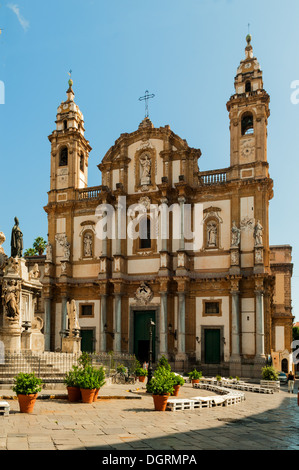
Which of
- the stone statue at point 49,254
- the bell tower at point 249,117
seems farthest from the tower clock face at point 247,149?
the stone statue at point 49,254

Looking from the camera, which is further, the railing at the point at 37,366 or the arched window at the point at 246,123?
the arched window at the point at 246,123

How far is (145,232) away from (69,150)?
9.90m

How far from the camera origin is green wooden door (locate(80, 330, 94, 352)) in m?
36.2

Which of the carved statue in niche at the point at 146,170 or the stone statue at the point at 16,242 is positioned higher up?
the carved statue in niche at the point at 146,170

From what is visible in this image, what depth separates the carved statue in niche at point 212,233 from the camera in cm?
3385

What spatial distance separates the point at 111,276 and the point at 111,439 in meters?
26.5

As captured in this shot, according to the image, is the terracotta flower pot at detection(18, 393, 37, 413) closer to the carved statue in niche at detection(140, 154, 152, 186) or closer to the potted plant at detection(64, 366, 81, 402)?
the potted plant at detection(64, 366, 81, 402)

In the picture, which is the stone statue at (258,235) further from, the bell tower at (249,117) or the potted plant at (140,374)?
the potted plant at (140,374)

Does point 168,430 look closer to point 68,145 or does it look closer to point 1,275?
point 1,275

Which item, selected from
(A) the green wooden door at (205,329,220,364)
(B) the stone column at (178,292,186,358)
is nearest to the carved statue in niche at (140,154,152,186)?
(B) the stone column at (178,292,186,358)

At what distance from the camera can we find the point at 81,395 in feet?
51.5

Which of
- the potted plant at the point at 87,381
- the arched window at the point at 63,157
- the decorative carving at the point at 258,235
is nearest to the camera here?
the potted plant at the point at 87,381

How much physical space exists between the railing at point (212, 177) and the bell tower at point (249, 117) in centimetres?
102
